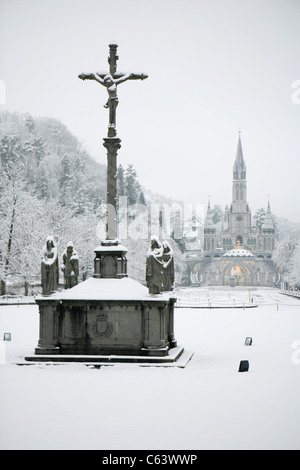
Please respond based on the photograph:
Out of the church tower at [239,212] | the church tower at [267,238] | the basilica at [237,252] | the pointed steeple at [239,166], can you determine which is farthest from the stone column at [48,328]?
the pointed steeple at [239,166]

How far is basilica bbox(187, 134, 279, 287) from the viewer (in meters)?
113

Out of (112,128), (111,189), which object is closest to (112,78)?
(112,128)

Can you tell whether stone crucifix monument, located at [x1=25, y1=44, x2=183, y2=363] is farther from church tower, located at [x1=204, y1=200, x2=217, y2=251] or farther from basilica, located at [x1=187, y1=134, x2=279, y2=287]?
church tower, located at [x1=204, y1=200, x2=217, y2=251]

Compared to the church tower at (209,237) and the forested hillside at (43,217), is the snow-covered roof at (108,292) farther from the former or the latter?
the church tower at (209,237)

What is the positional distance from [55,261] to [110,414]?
6.82 meters

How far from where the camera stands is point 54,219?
177 feet

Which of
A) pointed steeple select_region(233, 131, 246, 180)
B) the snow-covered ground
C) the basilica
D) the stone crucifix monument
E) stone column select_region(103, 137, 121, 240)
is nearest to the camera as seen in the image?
the snow-covered ground

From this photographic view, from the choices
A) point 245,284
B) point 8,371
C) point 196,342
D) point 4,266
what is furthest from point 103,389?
point 245,284

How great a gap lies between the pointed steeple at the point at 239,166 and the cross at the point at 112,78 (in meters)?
130

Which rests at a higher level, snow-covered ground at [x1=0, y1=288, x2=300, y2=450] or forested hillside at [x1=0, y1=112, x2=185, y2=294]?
forested hillside at [x1=0, y1=112, x2=185, y2=294]

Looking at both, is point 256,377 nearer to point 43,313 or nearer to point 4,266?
point 43,313

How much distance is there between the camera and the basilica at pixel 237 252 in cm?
11311

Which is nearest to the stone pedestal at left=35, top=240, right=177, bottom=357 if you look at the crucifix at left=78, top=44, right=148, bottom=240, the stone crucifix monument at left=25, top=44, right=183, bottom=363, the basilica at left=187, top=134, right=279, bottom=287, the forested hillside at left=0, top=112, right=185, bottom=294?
the stone crucifix monument at left=25, top=44, right=183, bottom=363

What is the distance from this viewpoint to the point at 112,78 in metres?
16.9
